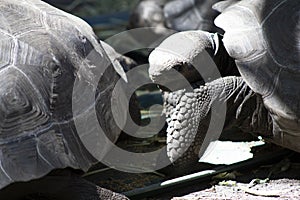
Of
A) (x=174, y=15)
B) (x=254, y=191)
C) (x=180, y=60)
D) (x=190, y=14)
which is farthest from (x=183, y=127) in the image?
(x=174, y=15)

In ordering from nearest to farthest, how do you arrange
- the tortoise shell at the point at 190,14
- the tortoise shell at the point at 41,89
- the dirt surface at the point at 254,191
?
the tortoise shell at the point at 41,89
the dirt surface at the point at 254,191
the tortoise shell at the point at 190,14

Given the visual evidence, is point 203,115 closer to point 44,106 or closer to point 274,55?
point 274,55

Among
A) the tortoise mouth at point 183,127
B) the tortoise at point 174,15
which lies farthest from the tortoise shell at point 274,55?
the tortoise at point 174,15

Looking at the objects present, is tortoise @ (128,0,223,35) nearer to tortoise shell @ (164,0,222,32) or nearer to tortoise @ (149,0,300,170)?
tortoise shell @ (164,0,222,32)

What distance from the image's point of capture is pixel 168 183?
3432mm

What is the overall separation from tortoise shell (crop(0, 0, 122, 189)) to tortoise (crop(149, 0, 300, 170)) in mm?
411

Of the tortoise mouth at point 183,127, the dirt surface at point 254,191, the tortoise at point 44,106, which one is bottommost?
the dirt surface at point 254,191

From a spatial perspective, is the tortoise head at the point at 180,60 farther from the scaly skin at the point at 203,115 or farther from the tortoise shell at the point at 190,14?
the tortoise shell at the point at 190,14

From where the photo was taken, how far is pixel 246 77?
3498 millimetres

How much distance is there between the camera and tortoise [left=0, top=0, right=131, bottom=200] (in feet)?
9.36

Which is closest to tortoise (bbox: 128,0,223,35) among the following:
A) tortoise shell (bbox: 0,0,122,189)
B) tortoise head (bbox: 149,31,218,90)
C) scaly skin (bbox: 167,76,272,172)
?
tortoise head (bbox: 149,31,218,90)

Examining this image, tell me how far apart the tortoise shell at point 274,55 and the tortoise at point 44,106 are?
745mm

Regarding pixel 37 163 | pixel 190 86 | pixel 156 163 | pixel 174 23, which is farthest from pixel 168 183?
pixel 174 23

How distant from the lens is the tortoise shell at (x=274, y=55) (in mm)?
3381
